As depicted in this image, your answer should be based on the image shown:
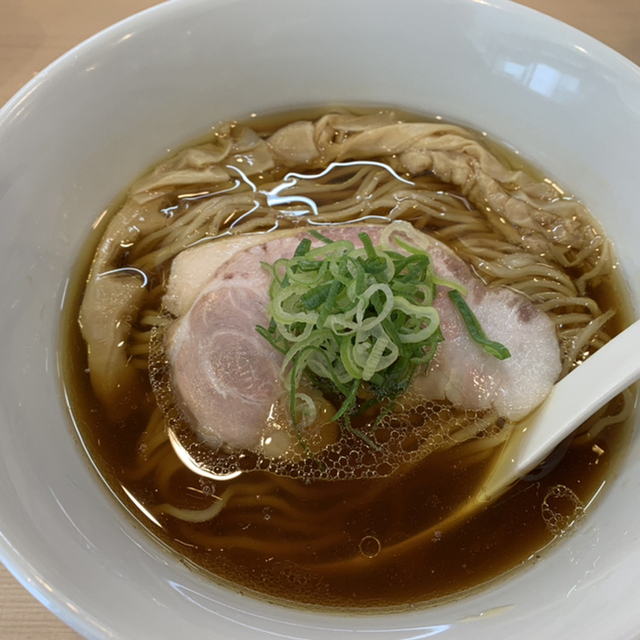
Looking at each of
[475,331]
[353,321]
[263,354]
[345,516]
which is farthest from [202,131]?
[345,516]

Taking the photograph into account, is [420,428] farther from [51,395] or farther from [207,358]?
[51,395]

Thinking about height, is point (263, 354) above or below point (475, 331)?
below

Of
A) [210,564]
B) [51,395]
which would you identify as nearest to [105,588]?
[210,564]

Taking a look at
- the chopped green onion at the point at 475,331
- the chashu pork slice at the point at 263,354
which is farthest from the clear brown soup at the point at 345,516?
the chopped green onion at the point at 475,331

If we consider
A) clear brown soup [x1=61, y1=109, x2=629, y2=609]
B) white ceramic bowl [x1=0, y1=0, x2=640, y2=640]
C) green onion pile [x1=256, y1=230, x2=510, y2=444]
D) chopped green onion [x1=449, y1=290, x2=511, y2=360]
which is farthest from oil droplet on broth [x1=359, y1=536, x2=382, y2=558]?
chopped green onion [x1=449, y1=290, x2=511, y2=360]

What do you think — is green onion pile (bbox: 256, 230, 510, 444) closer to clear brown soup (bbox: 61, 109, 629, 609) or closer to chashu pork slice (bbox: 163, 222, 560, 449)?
chashu pork slice (bbox: 163, 222, 560, 449)

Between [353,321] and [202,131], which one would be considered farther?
[202,131]

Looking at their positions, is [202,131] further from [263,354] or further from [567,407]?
[567,407]
